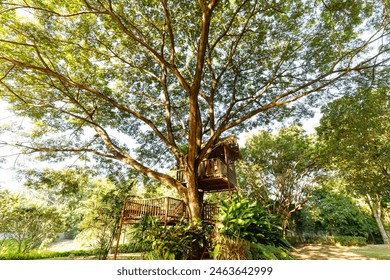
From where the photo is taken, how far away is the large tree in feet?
17.9

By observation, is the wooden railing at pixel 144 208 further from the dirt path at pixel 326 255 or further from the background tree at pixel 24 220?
the background tree at pixel 24 220

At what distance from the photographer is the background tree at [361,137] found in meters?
7.19

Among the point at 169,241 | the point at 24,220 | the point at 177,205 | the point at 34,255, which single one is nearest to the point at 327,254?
the point at 177,205

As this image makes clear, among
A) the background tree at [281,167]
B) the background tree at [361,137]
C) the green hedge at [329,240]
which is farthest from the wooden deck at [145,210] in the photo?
the green hedge at [329,240]

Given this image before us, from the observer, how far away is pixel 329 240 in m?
18.9

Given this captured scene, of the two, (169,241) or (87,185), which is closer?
(169,241)

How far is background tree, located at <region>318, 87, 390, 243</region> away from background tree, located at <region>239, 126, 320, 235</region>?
9.14 feet

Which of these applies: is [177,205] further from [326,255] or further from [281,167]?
[281,167]

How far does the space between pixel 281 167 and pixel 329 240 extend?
32.1 ft

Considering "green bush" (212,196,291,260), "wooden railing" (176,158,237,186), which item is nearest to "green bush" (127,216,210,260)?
"green bush" (212,196,291,260)

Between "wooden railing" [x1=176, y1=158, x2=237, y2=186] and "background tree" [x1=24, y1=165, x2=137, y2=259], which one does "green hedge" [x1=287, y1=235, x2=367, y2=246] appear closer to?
Answer: "wooden railing" [x1=176, y1=158, x2=237, y2=186]

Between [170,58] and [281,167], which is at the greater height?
[170,58]

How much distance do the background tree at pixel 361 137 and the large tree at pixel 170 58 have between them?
91 centimetres
